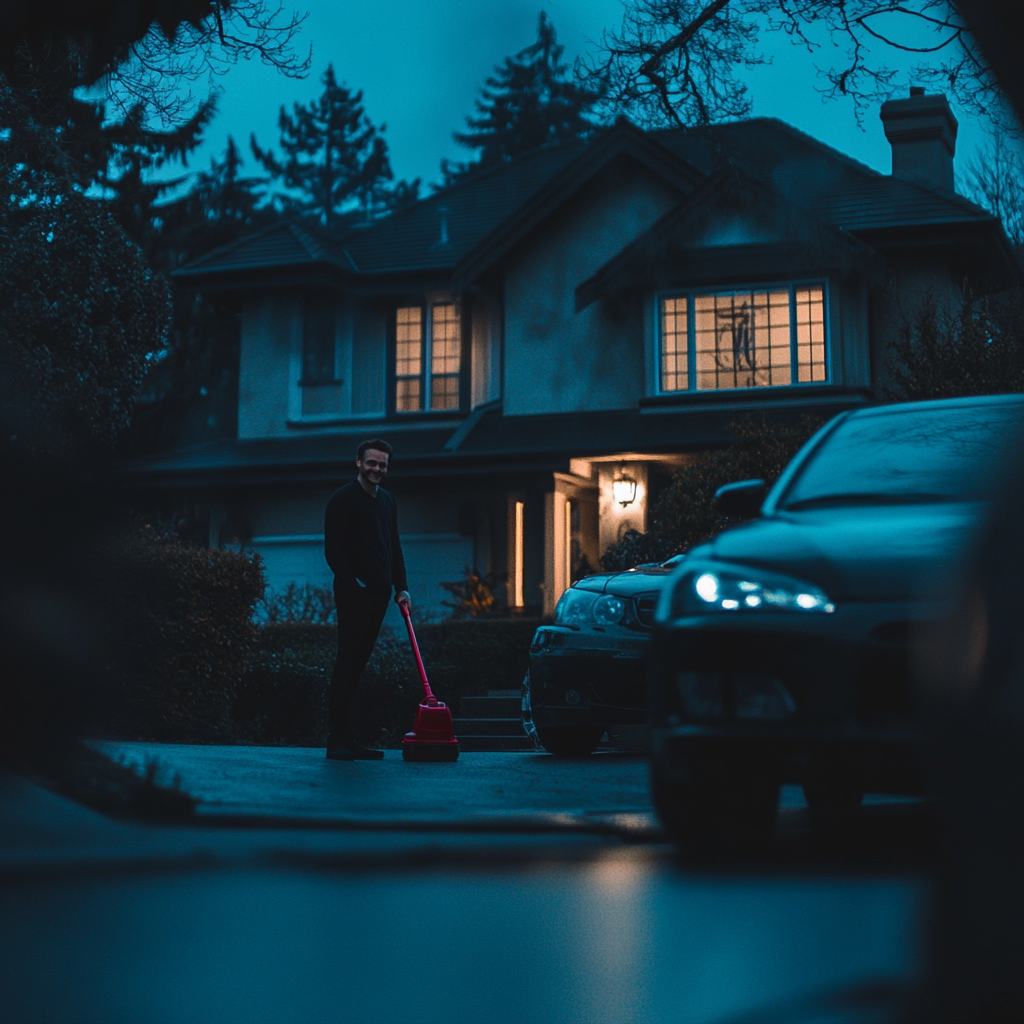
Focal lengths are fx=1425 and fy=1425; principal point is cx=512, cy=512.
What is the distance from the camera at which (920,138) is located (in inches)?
895

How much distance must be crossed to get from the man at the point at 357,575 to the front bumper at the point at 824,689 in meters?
4.92

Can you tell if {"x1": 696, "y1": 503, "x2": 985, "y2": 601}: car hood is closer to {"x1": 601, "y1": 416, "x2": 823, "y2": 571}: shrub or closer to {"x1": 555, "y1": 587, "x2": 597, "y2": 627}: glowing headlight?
{"x1": 555, "y1": 587, "x2": 597, "y2": 627}: glowing headlight

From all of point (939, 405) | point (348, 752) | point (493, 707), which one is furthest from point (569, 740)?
point (493, 707)

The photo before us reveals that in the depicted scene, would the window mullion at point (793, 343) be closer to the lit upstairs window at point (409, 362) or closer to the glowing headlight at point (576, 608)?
the lit upstairs window at point (409, 362)

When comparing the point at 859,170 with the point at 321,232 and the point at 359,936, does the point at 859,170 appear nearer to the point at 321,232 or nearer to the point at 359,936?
the point at 321,232

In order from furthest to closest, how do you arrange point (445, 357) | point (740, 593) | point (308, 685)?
point (445, 357)
point (308, 685)
point (740, 593)

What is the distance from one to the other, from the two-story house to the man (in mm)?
9660

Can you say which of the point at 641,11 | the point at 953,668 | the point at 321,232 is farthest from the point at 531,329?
the point at 953,668

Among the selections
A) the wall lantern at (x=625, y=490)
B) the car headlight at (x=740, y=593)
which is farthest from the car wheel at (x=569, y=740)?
the wall lantern at (x=625, y=490)

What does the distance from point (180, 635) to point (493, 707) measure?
4863 mm

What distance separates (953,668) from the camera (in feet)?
Answer: 5.65

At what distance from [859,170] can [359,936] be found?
21.2 meters

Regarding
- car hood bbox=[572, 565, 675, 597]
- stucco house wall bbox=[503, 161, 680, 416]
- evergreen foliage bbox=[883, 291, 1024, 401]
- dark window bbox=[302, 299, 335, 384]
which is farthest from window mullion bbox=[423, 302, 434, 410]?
car hood bbox=[572, 565, 675, 597]

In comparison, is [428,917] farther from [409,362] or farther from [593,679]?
[409,362]
